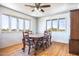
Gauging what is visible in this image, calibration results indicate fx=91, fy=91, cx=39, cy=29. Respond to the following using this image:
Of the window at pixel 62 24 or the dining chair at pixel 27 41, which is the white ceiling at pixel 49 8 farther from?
the dining chair at pixel 27 41

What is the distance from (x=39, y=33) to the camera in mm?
1813

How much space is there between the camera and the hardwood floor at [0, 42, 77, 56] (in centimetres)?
170

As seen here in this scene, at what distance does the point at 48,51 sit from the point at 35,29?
51 centimetres

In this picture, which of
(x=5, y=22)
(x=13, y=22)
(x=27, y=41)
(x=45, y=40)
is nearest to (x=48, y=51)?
(x=45, y=40)

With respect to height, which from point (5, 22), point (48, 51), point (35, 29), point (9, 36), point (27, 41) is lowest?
Result: point (48, 51)

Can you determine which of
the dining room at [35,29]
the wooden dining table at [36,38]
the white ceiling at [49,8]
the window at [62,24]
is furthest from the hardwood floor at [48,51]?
the white ceiling at [49,8]


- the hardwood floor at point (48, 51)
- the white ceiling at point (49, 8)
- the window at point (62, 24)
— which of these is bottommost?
the hardwood floor at point (48, 51)

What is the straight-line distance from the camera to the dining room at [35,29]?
1681 mm

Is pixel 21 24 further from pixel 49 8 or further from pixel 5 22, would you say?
pixel 49 8

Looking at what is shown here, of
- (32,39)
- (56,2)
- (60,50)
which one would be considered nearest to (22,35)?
(32,39)

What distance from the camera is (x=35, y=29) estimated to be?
6.01ft

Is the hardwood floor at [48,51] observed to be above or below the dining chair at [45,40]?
below

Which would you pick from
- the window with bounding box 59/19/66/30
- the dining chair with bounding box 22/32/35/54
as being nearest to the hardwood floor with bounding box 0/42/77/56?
the dining chair with bounding box 22/32/35/54

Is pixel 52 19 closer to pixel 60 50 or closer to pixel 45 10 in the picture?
pixel 45 10
